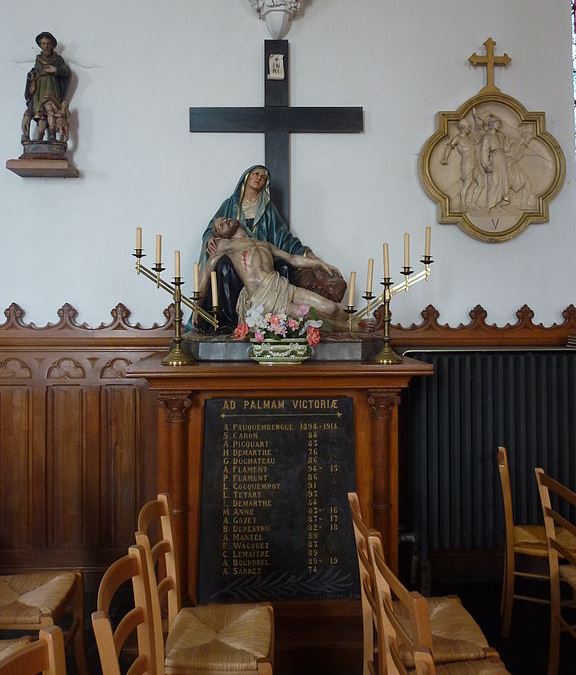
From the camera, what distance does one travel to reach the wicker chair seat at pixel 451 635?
2.18m

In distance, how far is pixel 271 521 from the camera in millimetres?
3029

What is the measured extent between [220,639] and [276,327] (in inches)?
56.1

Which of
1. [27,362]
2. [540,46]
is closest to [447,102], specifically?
[540,46]

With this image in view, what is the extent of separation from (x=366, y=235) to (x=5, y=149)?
2.53 m

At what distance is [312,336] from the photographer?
10.3 ft

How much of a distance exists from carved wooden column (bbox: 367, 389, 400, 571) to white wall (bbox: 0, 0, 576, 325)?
55.7 inches

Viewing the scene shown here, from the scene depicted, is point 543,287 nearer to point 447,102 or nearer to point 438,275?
point 438,275

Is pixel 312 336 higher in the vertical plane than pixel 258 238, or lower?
lower

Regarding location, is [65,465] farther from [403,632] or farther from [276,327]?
[403,632]

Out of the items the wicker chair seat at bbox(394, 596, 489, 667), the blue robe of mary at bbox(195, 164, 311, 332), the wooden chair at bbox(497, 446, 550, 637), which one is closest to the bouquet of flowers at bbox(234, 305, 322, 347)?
the blue robe of mary at bbox(195, 164, 311, 332)

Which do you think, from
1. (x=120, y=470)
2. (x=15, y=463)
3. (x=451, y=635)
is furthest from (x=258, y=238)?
(x=451, y=635)

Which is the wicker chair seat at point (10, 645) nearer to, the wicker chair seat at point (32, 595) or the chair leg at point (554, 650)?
the wicker chair seat at point (32, 595)

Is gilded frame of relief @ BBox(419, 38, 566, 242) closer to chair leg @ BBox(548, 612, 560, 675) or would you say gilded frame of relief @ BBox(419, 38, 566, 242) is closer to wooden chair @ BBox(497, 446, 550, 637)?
wooden chair @ BBox(497, 446, 550, 637)

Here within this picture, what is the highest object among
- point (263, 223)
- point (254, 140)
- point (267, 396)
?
point (254, 140)
